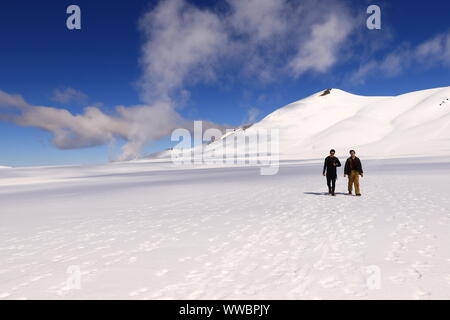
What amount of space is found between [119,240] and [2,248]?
2.60 meters

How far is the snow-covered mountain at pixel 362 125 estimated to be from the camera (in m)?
95.5

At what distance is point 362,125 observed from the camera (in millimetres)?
127438

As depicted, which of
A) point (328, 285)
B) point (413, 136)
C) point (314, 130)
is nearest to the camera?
point (328, 285)

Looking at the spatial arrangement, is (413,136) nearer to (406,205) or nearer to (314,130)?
(314,130)

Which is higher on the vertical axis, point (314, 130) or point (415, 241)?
point (314, 130)

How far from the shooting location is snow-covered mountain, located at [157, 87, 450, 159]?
95.5 metres

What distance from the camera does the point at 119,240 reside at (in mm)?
8523

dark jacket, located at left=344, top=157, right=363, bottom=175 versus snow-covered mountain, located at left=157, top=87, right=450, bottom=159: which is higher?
snow-covered mountain, located at left=157, top=87, right=450, bottom=159

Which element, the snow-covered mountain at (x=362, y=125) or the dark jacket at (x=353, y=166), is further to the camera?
the snow-covered mountain at (x=362, y=125)

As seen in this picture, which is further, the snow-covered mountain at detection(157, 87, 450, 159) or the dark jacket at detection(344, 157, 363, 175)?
the snow-covered mountain at detection(157, 87, 450, 159)

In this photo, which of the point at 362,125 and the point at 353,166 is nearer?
the point at 353,166

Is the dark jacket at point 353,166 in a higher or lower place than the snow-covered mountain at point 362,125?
lower

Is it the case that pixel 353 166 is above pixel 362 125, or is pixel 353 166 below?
below
